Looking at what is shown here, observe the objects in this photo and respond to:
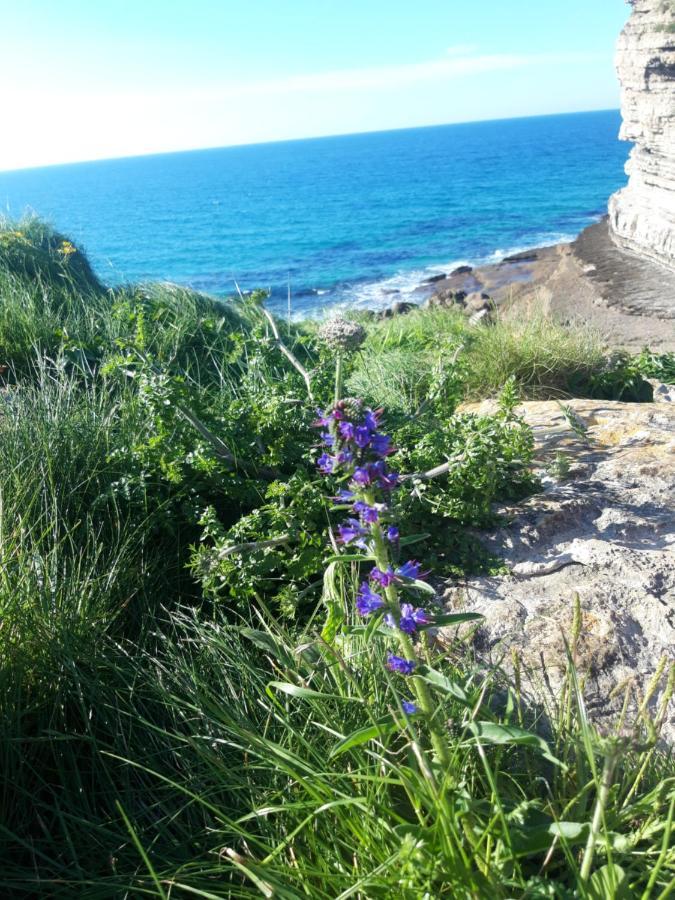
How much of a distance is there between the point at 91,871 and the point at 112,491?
1.57m

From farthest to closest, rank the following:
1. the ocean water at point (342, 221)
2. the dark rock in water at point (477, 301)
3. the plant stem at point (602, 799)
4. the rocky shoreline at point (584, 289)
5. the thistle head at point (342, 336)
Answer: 1. the ocean water at point (342, 221)
2. the dark rock in water at point (477, 301)
3. the rocky shoreline at point (584, 289)
4. the thistle head at point (342, 336)
5. the plant stem at point (602, 799)

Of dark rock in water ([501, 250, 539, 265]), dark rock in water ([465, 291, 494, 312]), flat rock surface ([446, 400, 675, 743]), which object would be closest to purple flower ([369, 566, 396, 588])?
flat rock surface ([446, 400, 675, 743])

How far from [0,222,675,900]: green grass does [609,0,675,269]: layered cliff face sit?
21.4m

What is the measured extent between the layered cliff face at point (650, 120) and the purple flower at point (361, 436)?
22.8 meters

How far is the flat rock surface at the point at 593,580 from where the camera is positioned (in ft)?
7.88

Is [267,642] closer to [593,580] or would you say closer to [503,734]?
[503,734]

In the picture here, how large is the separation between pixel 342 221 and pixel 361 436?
2227 inches

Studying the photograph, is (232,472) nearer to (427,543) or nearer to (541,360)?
(427,543)

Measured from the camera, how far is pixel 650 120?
2183cm

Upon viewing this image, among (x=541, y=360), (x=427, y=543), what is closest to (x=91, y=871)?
(x=427, y=543)

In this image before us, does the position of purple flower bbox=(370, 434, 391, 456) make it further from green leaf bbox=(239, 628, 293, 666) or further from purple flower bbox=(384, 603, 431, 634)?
green leaf bbox=(239, 628, 293, 666)

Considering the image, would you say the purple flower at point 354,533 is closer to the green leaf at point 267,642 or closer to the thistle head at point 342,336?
the green leaf at point 267,642

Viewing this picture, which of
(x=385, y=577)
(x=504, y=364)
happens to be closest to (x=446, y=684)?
(x=385, y=577)

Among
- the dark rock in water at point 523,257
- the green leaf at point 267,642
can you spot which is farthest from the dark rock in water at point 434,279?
the green leaf at point 267,642
